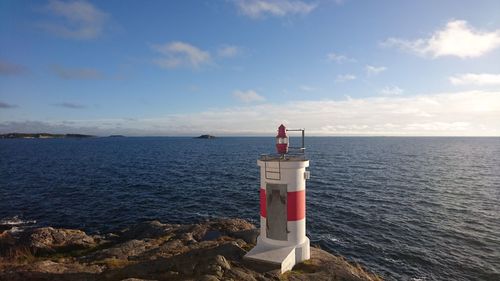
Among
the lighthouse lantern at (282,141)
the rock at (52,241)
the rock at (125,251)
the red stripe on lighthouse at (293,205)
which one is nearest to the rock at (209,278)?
the red stripe on lighthouse at (293,205)

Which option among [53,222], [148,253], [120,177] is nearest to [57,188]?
[120,177]

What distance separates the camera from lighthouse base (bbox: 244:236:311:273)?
1423 cm

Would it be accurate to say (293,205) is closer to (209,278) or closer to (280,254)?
(280,254)

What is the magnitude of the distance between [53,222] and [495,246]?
4635 centimetres

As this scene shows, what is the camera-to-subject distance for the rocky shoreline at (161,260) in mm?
13336

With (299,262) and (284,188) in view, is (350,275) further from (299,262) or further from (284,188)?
(284,188)

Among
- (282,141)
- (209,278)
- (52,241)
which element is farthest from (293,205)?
(52,241)

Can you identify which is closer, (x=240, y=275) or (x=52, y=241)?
(x=240, y=275)

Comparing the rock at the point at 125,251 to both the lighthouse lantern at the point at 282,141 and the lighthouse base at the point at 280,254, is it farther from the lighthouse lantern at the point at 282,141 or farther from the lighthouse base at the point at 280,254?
the lighthouse lantern at the point at 282,141

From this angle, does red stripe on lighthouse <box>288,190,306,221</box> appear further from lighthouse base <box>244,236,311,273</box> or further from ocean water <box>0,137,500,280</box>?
ocean water <box>0,137,500,280</box>

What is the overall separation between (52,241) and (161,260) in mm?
13465

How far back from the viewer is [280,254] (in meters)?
14.8

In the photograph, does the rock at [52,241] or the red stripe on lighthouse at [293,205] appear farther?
the rock at [52,241]

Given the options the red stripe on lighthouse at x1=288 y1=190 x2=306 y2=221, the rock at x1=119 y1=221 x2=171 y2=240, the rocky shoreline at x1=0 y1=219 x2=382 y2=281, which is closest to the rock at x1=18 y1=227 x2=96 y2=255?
the rocky shoreline at x1=0 y1=219 x2=382 y2=281
